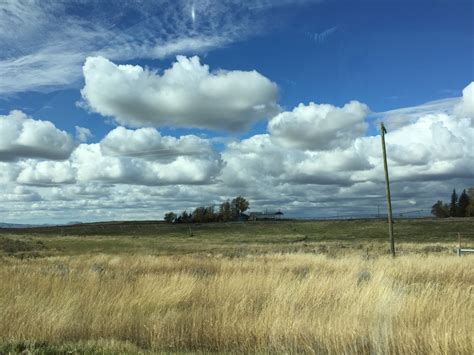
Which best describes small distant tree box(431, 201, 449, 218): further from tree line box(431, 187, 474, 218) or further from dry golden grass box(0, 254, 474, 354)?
dry golden grass box(0, 254, 474, 354)

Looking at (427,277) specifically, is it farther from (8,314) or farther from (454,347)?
(8,314)

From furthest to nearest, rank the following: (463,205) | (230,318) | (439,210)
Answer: (439,210)
(463,205)
(230,318)

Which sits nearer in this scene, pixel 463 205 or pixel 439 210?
pixel 463 205

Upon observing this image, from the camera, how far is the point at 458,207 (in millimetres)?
175125

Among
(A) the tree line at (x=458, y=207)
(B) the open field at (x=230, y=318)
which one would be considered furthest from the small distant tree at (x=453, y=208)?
(B) the open field at (x=230, y=318)

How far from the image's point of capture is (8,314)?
8.52 metres

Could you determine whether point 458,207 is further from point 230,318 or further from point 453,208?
point 230,318

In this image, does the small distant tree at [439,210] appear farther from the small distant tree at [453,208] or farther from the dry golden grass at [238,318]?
the dry golden grass at [238,318]

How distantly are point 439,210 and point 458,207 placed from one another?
14.3m

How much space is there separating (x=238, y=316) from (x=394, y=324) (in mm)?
2607

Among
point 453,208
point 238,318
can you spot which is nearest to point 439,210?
point 453,208

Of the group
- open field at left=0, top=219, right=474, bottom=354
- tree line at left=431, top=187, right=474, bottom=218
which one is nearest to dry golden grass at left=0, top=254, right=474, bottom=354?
open field at left=0, top=219, right=474, bottom=354

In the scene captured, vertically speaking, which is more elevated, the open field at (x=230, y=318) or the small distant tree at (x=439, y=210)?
the small distant tree at (x=439, y=210)

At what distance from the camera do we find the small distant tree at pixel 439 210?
18700 cm
